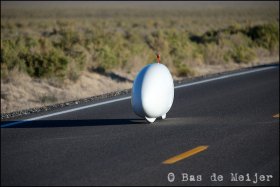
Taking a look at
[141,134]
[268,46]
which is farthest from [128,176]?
[268,46]

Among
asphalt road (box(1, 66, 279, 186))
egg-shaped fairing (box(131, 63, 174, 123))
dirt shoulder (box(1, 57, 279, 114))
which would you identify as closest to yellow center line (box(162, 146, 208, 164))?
asphalt road (box(1, 66, 279, 186))

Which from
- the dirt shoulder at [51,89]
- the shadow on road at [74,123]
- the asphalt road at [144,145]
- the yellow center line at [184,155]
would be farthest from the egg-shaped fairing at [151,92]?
the dirt shoulder at [51,89]

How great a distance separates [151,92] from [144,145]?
183 centimetres

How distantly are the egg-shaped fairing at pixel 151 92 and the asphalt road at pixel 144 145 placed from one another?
0.83 feet

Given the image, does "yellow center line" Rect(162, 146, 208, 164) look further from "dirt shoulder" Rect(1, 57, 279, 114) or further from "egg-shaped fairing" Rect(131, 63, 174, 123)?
"dirt shoulder" Rect(1, 57, 279, 114)

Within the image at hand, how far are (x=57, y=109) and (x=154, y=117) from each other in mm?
2490

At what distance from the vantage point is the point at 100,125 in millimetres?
10859

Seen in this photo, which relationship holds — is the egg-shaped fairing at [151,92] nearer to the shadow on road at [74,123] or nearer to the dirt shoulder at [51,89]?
the shadow on road at [74,123]

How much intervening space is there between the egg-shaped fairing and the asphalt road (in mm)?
253

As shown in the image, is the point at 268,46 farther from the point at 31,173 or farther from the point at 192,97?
the point at 31,173

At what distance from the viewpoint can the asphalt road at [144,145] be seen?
7.32m

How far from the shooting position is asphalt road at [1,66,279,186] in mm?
7316

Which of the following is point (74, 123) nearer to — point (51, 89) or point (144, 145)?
point (144, 145)

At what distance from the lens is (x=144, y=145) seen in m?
9.09
